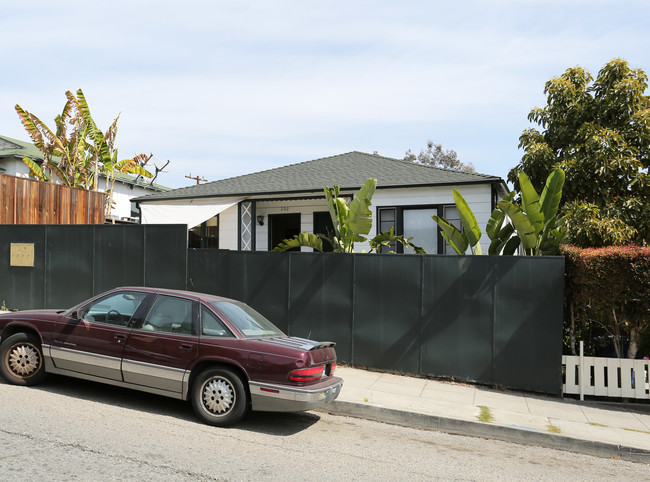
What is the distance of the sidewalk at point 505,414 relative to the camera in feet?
20.8

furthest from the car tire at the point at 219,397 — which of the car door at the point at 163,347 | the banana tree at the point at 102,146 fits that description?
the banana tree at the point at 102,146

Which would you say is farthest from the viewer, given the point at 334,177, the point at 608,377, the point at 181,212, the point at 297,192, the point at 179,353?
the point at 334,177

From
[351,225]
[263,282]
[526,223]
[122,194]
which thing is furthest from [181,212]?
[122,194]

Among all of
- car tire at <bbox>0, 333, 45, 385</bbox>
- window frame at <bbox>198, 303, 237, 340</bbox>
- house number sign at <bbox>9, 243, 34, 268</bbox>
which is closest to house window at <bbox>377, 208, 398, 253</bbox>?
window frame at <bbox>198, 303, 237, 340</bbox>

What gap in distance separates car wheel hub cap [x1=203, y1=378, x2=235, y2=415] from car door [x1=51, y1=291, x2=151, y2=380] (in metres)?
1.23

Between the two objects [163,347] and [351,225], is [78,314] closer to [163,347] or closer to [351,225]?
[163,347]

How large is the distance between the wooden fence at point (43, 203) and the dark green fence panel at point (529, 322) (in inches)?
474

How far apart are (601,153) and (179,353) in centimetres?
1024

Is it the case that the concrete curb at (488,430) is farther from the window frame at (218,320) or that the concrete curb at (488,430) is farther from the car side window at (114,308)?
the car side window at (114,308)

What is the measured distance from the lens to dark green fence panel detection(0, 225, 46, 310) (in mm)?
12812

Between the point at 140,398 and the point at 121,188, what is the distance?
25.4 meters

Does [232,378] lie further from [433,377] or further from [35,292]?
[35,292]

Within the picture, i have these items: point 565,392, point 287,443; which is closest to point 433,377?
point 565,392

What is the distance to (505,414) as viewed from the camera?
715 centimetres
